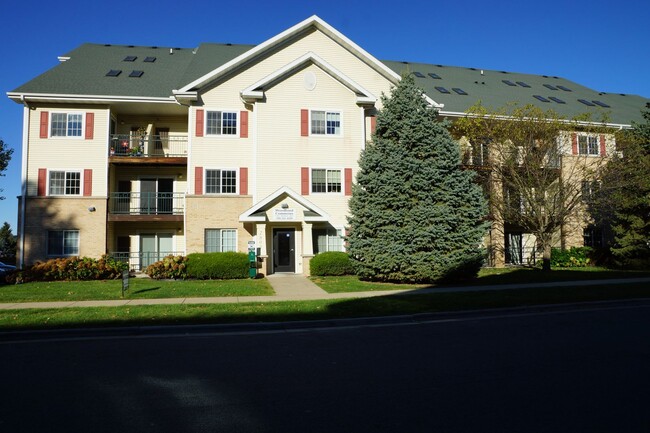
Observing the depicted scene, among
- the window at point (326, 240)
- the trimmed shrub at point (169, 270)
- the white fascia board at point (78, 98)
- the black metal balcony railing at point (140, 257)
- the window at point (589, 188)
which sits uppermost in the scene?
the white fascia board at point (78, 98)

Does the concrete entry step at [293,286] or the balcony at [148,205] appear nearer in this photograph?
the concrete entry step at [293,286]

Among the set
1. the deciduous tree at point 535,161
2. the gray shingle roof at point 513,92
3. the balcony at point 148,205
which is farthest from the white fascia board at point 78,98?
the deciduous tree at point 535,161

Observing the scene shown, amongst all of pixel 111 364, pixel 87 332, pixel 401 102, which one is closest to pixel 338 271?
pixel 401 102

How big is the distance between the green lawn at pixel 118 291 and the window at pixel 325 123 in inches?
356

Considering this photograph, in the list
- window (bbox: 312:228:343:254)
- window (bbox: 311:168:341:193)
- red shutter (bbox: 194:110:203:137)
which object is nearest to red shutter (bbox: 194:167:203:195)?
red shutter (bbox: 194:110:203:137)

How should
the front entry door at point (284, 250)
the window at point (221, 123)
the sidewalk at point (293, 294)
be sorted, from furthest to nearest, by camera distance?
1. the window at point (221, 123)
2. the front entry door at point (284, 250)
3. the sidewalk at point (293, 294)

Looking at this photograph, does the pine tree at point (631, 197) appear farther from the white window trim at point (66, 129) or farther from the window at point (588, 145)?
the white window trim at point (66, 129)

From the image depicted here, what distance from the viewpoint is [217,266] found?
19.7 meters

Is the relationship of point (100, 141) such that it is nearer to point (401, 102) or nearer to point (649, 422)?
point (401, 102)

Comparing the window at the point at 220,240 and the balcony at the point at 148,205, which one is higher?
the balcony at the point at 148,205

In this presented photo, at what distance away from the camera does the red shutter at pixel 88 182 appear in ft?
74.7

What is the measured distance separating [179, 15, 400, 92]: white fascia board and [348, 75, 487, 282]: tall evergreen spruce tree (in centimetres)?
614

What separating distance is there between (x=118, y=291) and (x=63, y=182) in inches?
418

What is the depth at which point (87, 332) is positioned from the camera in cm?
907
